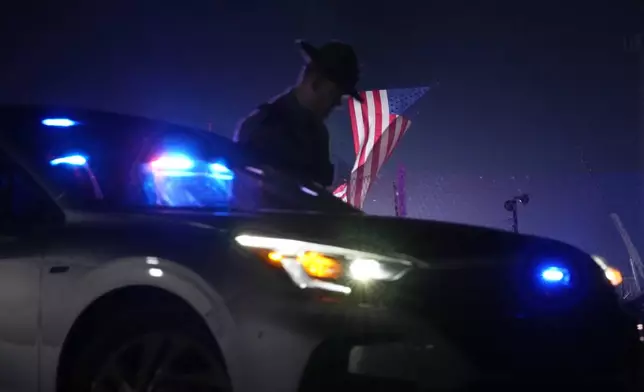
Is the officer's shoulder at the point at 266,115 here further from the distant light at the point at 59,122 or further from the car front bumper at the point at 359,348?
the car front bumper at the point at 359,348

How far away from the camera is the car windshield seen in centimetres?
295

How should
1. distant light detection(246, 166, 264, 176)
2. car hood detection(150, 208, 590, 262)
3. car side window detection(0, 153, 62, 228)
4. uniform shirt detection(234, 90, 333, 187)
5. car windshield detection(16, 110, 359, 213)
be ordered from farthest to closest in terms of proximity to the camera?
1. uniform shirt detection(234, 90, 333, 187)
2. distant light detection(246, 166, 264, 176)
3. car windshield detection(16, 110, 359, 213)
4. car side window detection(0, 153, 62, 228)
5. car hood detection(150, 208, 590, 262)

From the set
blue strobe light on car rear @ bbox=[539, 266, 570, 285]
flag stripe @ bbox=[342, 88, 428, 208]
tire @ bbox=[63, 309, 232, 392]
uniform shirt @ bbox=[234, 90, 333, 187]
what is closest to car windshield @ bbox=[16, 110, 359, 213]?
uniform shirt @ bbox=[234, 90, 333, 187]

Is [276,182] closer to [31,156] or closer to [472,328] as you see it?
[31,156]

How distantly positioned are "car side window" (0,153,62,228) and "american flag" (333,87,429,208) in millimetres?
4294

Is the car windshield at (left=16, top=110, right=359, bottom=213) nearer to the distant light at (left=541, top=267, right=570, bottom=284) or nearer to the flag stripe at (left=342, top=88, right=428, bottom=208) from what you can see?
the distant light at (left=541, top=267, right=570, bottom=284)

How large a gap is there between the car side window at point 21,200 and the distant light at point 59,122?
0.81ft

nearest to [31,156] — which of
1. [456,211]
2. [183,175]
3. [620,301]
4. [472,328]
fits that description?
[183,175]

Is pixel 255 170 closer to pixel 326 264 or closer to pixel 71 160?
pixel 71 160

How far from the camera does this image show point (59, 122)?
10.5 ft

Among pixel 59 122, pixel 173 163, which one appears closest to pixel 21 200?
pixel 59 122

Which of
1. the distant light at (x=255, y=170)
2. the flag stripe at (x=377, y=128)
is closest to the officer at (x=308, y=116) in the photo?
the distant light at (x=255, y=170)

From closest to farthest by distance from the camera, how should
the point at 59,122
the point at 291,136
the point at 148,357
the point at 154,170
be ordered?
1. the point at 148,357
2. the point at 59,122
3. the point at 154,170
4. the point at 291,136

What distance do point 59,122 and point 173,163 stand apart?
0.48 meters
